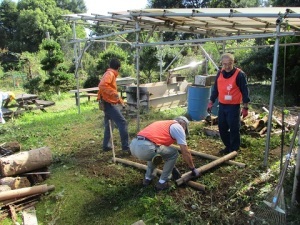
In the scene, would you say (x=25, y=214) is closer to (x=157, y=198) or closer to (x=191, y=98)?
(x=157, y=198)

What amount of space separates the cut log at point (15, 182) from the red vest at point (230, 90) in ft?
12.4

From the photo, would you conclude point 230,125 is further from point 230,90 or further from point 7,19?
point 7,19

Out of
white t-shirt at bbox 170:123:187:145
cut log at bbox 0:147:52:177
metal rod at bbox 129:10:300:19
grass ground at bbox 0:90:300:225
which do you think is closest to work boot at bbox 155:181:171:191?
grass ground at bbox 0:90:300:225

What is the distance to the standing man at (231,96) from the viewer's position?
16.4ft

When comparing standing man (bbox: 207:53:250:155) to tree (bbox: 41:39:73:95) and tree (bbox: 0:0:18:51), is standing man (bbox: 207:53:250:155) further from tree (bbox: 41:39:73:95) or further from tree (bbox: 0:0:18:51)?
tree (bbox: 0:0:18:51)

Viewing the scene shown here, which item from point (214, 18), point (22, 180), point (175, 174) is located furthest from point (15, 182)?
point (214, 18)

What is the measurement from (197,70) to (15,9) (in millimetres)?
30096

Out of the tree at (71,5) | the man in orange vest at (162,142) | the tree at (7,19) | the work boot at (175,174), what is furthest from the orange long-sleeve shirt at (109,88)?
the tree at (71,5)

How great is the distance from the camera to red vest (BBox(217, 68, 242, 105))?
5046 millimetres

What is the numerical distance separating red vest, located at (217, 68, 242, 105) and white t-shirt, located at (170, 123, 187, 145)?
163cm

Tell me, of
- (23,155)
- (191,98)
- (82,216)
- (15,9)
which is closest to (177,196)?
(82,216)

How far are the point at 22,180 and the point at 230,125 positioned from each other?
12.5 ft

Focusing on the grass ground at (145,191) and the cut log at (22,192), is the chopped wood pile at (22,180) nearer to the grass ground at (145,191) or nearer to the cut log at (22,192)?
the cut log at (22,192)

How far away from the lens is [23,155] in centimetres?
479
